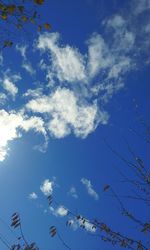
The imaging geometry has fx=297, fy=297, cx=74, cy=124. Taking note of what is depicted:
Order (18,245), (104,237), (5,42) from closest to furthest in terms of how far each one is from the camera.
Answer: (5,42) < (18,245) < (104,237)

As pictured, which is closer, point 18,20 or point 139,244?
point 18,20

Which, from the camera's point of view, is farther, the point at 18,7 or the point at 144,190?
the point at 144,190

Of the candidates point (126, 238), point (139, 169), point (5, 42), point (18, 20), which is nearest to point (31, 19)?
point (18, 20)

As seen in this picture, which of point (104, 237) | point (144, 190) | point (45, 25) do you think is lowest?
point (104, 237)

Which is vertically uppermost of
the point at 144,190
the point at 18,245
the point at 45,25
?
the point at 144,190

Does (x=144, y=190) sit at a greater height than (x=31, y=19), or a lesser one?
greater

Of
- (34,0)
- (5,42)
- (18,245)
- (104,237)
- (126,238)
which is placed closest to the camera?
(34,0)

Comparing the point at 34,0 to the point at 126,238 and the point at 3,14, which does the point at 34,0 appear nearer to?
the point at 3,14

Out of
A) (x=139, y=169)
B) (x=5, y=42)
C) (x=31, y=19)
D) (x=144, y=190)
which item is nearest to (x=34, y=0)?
(x=31, y=19)

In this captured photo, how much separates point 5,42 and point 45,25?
84 centimetres

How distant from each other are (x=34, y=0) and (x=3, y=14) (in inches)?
26.3

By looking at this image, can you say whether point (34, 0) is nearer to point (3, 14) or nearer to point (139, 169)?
point (3, 14)

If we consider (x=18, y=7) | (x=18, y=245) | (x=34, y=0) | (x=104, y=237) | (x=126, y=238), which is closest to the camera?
(x=34, y=0)

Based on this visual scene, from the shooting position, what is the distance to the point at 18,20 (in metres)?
5.25
